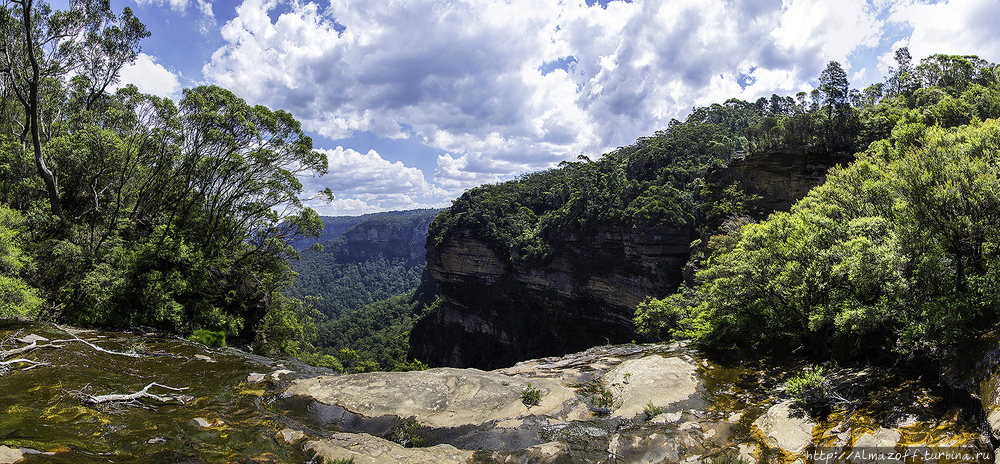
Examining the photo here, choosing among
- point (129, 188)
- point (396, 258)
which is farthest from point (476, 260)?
point (396, 258)

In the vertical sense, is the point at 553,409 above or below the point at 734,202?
below

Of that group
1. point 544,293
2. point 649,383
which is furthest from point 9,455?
point 544,293

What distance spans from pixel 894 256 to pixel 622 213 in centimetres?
3938

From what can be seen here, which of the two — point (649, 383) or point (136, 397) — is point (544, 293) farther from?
point (136, 397)

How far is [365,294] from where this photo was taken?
156125 mm

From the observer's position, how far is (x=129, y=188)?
16.1 m

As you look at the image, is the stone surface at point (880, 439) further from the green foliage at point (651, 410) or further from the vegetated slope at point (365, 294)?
the vegetated slope at point (365, 294)

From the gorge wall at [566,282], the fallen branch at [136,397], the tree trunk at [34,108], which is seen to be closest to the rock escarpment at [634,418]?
the fallen branch at [136,397]

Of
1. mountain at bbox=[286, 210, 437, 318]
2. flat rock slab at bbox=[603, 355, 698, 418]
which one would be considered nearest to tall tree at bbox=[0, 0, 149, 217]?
flat rock slab at bbox=[603, 355, 698, 418]

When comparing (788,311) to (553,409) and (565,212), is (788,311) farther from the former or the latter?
(565,212)

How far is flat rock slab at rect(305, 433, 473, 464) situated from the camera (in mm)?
5527

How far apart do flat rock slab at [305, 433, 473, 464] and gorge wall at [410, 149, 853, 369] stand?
3874 cm

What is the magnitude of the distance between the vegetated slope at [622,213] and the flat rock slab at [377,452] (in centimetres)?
3341

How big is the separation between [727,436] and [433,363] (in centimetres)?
6767
